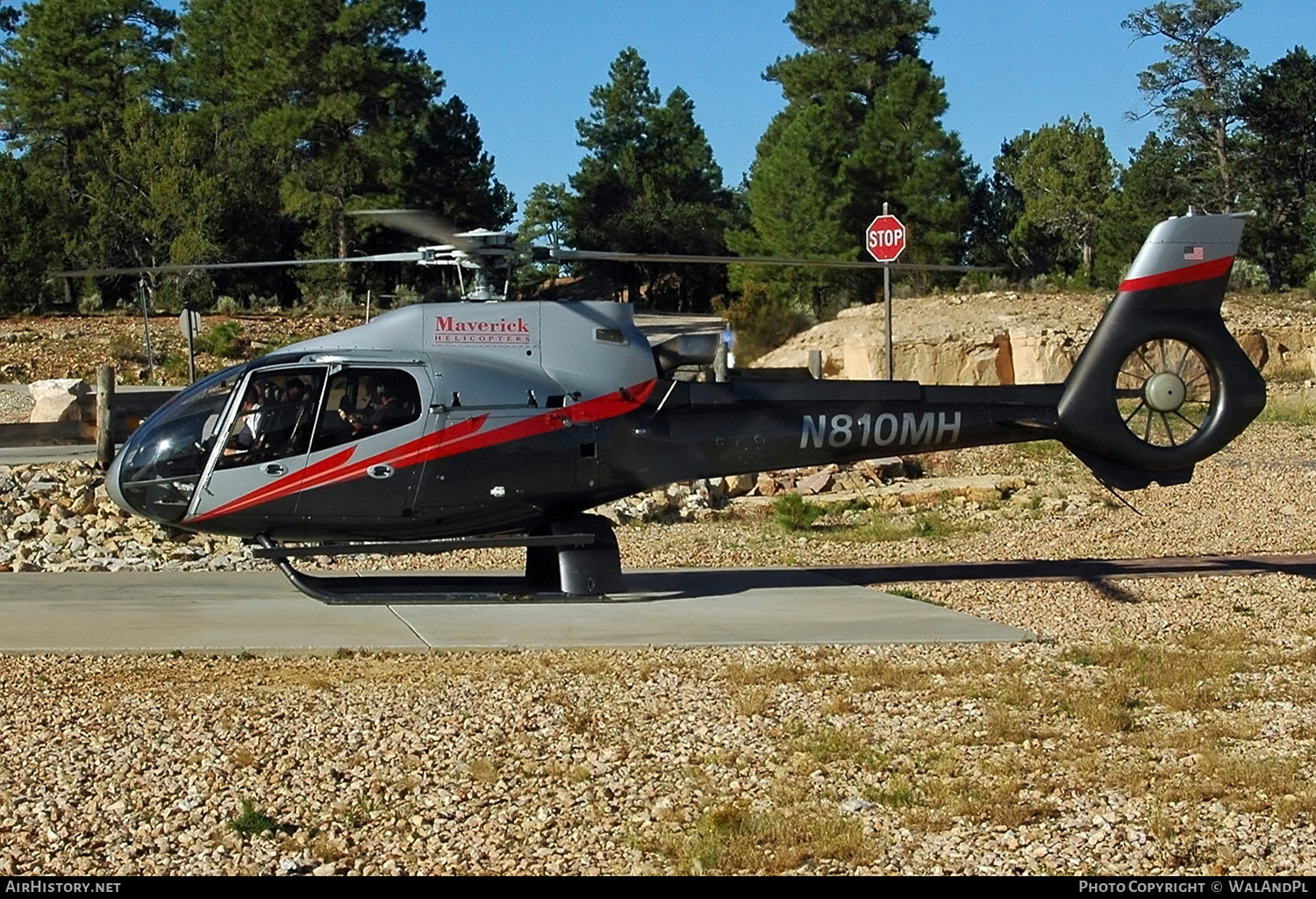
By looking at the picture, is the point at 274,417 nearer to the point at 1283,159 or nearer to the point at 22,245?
the point at 22,245

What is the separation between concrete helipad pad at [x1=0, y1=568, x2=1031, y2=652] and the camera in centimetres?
1086

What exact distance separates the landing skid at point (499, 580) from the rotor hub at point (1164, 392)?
496 cm

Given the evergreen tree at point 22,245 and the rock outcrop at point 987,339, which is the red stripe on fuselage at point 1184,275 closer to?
the rock outcrop at point 987,339

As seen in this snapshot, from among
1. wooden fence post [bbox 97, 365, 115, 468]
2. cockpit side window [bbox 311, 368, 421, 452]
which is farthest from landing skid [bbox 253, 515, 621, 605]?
wooden fence post [bbox 97, 365, 115, 468]

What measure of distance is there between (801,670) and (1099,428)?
15.9 feet

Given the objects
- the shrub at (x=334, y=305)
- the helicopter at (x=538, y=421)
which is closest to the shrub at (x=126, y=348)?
the shrub at (x=334, y=305)

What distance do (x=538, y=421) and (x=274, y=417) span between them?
6.92 feet

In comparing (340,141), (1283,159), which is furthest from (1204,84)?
(340,141)

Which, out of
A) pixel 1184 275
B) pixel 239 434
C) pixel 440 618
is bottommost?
pixel 440 618

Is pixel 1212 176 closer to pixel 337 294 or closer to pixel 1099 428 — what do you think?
pixel 337 294

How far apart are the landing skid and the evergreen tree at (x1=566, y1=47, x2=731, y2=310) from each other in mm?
37759

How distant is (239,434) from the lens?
1175 centimetres

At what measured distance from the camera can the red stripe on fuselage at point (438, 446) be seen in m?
11.8

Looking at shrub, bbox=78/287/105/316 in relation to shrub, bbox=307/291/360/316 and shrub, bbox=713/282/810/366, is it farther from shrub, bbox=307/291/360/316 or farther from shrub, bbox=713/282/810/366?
shrub, bbox=713/282/810/366
